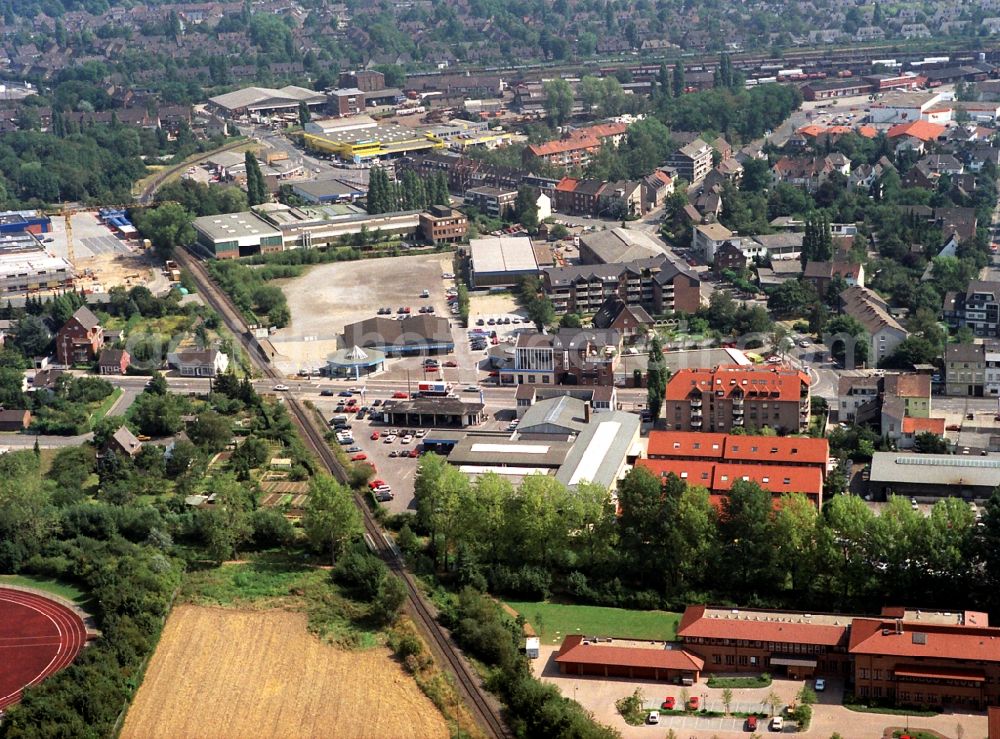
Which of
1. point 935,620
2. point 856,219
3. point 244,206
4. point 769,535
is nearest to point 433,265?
point 244,206

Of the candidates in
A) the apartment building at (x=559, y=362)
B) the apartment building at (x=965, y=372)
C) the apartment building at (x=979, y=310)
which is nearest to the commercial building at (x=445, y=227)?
the apartment building at (x=559, y=362)

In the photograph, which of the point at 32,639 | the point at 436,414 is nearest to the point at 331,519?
the point at 32,639

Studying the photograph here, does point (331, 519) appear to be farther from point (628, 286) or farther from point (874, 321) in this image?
point (628, 286)

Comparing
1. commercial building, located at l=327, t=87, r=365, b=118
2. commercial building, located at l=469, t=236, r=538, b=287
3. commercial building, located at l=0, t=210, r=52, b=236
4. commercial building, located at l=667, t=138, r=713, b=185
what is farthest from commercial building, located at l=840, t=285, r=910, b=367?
commercial building, located at l=327, t=87, r=365, b=118

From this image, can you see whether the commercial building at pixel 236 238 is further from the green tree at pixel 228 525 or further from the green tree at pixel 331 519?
the green tree at pixel 331 519

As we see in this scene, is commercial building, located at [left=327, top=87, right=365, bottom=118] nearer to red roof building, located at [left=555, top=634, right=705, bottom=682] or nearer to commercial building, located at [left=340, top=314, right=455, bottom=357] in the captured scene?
commercial building, located at [left=340, top=314, right=455, bottom=357]

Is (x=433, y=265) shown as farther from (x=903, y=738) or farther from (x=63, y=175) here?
(x=903, y=738)

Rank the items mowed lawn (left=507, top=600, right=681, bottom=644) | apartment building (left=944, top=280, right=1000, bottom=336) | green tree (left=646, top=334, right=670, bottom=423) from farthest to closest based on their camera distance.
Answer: apartment building (left=944, top=280, right=1000, bottom=336) < green tree (left=646, top=334, right=670, bottom=423) < mowed lawn (left=507, top=600, right=681, bottom=644)
